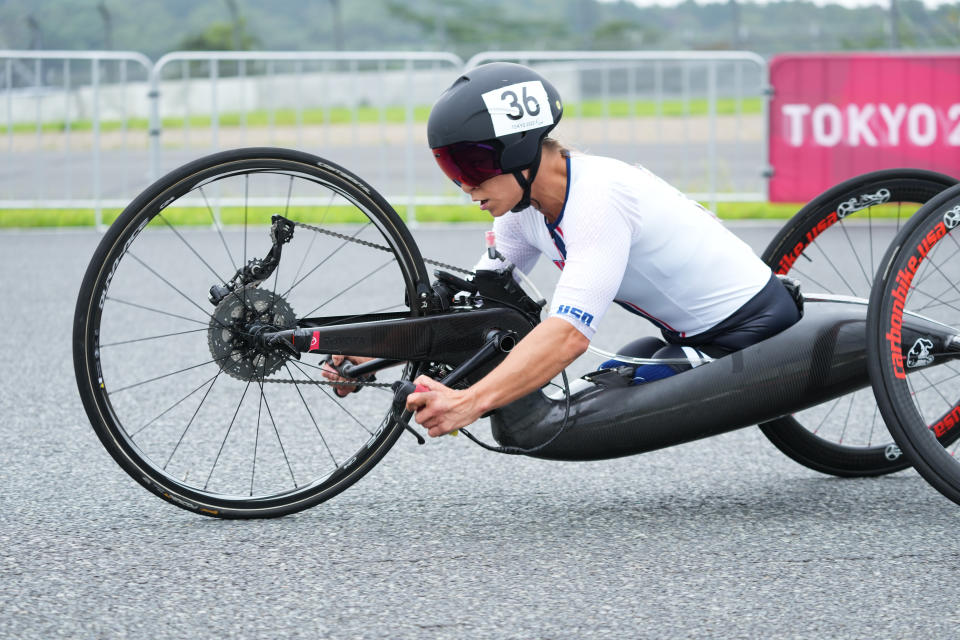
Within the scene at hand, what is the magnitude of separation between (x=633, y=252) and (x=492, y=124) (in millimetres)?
538

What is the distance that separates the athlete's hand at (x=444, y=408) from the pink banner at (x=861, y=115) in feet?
26.7

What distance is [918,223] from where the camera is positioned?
3.35 m

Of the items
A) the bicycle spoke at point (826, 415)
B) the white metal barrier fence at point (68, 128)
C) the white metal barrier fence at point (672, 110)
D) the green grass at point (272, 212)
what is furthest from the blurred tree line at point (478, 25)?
the bicycle spoke at point (826, 415)

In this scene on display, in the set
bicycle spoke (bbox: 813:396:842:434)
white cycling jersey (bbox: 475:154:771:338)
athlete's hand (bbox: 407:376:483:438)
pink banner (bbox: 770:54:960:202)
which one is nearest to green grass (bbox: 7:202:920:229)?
pink banner (bbox: 770:54:960:202)

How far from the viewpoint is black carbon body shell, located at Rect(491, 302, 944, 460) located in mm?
3479

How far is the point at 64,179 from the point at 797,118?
22.5 feet

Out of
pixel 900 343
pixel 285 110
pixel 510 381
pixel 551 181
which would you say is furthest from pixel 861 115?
pixel 510 381

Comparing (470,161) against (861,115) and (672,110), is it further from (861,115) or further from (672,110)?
(672,110)

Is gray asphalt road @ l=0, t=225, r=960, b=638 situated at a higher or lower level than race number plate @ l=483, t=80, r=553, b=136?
lower

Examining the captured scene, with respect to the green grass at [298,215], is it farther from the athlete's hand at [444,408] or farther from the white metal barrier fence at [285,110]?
the athlete's hand at [444,408]

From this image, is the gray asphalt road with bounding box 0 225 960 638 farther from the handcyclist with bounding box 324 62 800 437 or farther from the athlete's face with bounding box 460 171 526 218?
the athlete's face with bounding box 460 171 526 218

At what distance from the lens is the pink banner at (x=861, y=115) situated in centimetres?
1059

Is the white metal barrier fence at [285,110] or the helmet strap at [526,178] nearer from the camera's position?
the helmet strap at [526,178]

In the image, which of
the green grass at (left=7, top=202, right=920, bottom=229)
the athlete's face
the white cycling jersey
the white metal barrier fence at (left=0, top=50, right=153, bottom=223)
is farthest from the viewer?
the white metal barrier fence at (left=0, top=50, right=153, bottom=223)
